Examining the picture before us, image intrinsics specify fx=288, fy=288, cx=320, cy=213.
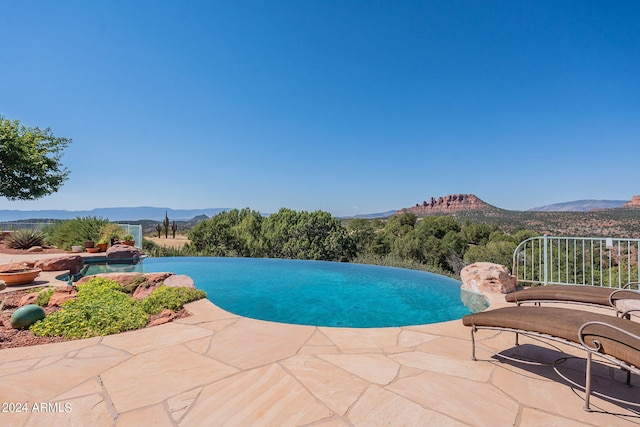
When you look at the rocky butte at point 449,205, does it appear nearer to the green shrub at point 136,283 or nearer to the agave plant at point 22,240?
the agave plant at point 22,240

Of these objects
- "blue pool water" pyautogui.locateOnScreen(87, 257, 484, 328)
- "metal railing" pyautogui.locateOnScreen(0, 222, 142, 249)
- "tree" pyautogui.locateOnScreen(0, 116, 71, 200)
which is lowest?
"blue pool water" pyautogui.locateOnScreen(87, 257, 484, 328)

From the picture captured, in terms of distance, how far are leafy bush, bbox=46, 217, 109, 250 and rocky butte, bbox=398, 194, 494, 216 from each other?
6254 centimetres

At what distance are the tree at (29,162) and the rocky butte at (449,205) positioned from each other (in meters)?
62.8

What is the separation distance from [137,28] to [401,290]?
35.5 feet

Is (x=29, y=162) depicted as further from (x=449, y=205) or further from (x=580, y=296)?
(x=449, y=205)

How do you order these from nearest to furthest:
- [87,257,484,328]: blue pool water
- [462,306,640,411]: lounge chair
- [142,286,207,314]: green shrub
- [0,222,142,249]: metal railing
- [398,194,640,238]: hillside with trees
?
1. [462,306,640,411]: lounge chair
2. [142,286,207,314]: green shrub
3. [87,257,484,328]: blue pool water
4. [0,222,142,249]: metal railing
5. [398,194,640,238]: hillside with trees

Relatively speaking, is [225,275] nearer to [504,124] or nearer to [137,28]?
[137,28]

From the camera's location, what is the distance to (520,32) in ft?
34.3

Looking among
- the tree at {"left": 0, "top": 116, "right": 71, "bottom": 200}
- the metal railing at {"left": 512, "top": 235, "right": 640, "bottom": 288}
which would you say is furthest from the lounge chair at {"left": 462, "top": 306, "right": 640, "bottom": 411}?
the tree at {"left": 0, "top": 116, "right": 71, "bottom": 200}

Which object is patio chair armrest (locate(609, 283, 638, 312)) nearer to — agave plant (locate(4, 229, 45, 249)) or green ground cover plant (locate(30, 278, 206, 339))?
green ground cover plant (locate(30, 278, 206, 339))

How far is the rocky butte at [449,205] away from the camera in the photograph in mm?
70275

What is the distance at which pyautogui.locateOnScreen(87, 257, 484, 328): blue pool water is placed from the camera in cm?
540

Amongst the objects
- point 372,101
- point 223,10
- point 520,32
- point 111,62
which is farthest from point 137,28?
point 520,32

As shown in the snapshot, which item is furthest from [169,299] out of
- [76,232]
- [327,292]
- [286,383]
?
[76,232]
